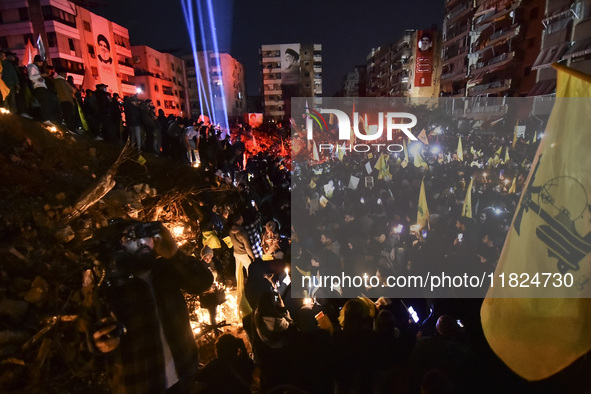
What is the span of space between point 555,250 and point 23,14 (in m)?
42.5

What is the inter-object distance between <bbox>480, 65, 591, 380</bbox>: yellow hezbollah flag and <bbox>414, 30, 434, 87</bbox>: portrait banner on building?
6066 centimetres

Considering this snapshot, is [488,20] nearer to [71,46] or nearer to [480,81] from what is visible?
[480,81]

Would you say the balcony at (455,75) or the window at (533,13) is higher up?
the window at (533,13)

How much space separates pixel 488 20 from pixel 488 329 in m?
44.1

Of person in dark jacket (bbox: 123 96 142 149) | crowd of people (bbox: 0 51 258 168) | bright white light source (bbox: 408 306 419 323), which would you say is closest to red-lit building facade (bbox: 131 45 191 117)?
crowd of people (bbox: 0 51 258 168)

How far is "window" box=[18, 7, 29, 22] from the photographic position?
29.3m

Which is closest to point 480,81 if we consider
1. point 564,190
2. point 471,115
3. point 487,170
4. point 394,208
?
point 471,115

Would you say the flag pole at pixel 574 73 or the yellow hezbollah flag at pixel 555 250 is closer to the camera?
the flag pole at pixel 574 73

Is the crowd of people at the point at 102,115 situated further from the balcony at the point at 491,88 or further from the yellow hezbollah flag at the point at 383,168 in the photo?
the balcony at the point at 491,88

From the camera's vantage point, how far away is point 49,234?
191 inches

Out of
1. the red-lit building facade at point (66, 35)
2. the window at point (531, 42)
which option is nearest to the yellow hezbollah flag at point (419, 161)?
the red-lit building facade at point (66, 35)

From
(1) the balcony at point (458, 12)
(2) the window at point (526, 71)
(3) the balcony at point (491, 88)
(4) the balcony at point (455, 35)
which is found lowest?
(3) the balcony at point (491, 88)

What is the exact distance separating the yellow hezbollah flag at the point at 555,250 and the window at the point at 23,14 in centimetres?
4166

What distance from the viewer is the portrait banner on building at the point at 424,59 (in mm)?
53875
